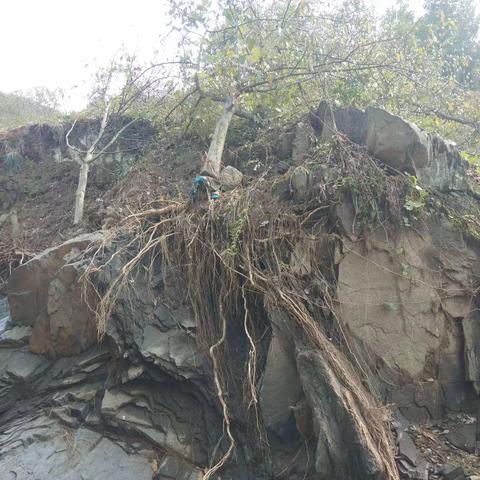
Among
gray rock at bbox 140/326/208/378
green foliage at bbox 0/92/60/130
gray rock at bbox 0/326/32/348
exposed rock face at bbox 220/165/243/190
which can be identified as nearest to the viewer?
gray rock at bbox 140/326/208/378

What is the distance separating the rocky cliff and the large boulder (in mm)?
19

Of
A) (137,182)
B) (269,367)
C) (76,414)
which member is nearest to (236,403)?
(269,367)

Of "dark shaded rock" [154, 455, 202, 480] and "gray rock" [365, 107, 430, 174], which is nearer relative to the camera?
"dark shaded rock" [154, 455, 202, 480]

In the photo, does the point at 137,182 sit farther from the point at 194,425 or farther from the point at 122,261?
the point at 194,425

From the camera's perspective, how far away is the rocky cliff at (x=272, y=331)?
351cm

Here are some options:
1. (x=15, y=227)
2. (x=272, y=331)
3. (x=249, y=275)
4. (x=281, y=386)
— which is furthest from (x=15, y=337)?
(x=15, y=227)

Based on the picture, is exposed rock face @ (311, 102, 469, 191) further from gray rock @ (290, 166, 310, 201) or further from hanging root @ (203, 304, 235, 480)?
hanging root @ (203, 304, 235, 480)

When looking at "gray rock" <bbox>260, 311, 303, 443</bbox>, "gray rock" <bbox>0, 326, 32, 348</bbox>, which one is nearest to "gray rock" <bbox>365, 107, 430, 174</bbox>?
"gray rock" <bbox>260, 311, 303, 443</bbox>

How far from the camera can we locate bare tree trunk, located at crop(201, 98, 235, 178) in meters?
5.20

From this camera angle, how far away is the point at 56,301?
460 cm

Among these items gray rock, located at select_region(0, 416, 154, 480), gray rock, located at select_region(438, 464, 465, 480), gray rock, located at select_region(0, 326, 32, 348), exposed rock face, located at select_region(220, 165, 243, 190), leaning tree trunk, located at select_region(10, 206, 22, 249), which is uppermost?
exposed rock face, located at select_region(220, 165, 243, 190)

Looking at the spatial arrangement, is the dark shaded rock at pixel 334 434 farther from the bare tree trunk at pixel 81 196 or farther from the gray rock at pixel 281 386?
the bare tree trunk at pixel 81 196

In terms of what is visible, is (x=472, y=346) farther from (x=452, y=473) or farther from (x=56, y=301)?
(x=56, y=301)

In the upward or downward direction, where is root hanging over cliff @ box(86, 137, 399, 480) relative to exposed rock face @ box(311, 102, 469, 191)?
downward
